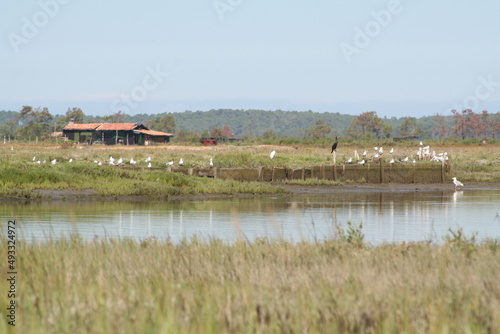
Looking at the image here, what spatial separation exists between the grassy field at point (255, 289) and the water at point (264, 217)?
17.2 feet

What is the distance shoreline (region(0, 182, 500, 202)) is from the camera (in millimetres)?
33566

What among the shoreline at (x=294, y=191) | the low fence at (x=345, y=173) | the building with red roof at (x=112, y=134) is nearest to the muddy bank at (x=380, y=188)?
the shoreline at (x=294, y=191)

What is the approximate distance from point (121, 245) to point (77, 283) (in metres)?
3.37

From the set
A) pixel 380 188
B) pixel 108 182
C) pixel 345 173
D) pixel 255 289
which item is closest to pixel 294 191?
pixel 380 188

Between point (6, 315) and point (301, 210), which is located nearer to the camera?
point (6, 315)

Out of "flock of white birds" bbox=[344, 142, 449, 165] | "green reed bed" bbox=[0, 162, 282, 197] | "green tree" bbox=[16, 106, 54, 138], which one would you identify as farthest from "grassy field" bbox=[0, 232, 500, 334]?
"green tree" bbox=[16, 106, 54, 138]

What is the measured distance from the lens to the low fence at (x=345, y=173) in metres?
43.7

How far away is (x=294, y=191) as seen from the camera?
39.9 metres

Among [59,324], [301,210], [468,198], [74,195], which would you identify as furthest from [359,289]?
[468,198]

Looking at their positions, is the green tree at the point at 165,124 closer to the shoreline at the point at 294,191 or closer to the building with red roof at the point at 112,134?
the building with red roof at the point at 112,134

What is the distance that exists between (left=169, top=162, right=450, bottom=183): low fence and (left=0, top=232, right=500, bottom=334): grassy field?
30.0m

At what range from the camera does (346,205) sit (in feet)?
107

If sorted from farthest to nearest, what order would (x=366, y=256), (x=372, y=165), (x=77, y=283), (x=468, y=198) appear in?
(x=372, y=165) → (x=468, y=198) → (x=366, y=256) → (x=77, y=283)

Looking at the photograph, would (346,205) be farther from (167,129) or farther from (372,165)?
(167,129)
